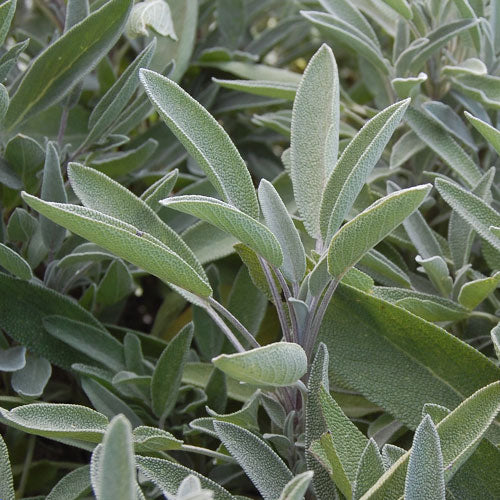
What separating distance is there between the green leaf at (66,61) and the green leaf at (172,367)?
0.26 meters

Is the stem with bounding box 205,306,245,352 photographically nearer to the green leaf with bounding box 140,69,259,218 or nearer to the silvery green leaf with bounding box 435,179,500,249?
the green leaf with bounding box 140,69,259,218

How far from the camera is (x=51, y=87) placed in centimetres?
74

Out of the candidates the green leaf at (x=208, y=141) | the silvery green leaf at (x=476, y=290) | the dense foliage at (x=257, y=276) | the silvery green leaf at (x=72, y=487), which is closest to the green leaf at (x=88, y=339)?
the dense foliage at (x=257, y=276)

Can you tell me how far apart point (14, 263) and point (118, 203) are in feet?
0.42

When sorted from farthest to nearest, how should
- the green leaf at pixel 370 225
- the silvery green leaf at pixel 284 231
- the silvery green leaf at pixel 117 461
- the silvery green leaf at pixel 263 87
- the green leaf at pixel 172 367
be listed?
1. the silvery green leaf at pixel 263 87
2. the green leaf at pixel 172 367
3. the silvery green leaf at pixel 284 231
4. the green leaf at pixel 370 225
5. the silvery green leaf at pixel 117 461

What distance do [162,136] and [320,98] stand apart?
343 millimetres

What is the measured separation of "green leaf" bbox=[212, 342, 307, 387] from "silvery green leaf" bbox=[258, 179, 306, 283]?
10cm

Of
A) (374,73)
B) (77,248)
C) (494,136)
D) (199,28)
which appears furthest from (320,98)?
(199,28)

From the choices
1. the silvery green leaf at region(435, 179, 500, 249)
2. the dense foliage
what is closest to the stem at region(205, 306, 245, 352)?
the dense foliage

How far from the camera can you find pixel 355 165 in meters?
0.53

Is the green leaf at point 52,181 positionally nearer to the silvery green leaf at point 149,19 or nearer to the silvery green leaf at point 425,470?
the silvery green leaf at point 149,19

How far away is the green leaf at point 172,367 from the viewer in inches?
26.9

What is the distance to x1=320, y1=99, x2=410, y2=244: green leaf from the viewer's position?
51 centimetres

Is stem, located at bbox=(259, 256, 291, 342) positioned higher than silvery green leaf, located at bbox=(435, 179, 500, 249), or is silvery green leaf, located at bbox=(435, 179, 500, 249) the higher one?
silvery green leaf, located at bbox=(435, 179, 500, 249)
